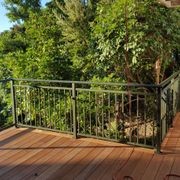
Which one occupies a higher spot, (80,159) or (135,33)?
(135,33)

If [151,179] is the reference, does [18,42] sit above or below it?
above

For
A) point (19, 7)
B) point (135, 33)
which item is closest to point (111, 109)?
point (135, 33)

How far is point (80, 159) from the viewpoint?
11.3 feet

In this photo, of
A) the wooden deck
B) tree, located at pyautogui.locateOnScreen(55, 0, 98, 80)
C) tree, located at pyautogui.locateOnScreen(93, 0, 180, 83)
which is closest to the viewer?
the wooden deck

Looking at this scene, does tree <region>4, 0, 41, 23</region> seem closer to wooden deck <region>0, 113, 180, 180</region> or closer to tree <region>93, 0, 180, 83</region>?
tree <region>93, 0, 180, 83</region>

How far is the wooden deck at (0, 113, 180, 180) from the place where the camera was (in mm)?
3041

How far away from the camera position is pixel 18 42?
11.0 meters

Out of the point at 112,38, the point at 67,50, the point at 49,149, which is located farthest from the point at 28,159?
the point at 67,50

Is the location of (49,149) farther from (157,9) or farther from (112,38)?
(157,9)

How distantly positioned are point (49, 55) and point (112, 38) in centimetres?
170

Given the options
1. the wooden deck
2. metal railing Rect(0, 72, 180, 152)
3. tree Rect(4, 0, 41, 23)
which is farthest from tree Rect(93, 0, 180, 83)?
tree Rect(4, 0, 41, 23)

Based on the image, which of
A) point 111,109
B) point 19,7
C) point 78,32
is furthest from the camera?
point 19,7

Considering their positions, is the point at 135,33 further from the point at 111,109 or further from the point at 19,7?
the point at 19,7

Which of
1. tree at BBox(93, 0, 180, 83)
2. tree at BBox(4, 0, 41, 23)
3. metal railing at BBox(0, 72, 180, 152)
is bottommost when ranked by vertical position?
metal railing at BBox(0, 72, 180, 152)
